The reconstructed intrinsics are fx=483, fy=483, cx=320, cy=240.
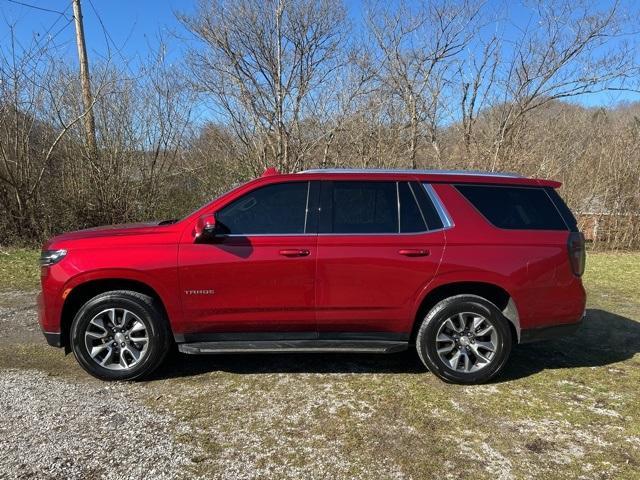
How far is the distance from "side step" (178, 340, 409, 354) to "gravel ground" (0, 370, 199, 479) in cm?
64

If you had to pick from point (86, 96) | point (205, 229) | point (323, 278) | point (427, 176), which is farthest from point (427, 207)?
point (86, 96)

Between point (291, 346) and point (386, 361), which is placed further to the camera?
point (386, 361)

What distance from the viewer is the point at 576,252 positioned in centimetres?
414

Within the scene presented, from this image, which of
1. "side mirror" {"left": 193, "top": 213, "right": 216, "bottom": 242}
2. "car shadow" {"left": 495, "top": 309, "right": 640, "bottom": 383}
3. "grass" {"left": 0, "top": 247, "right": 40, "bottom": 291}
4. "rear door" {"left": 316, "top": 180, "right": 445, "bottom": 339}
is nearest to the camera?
"side mirror" {"left": 193, "top": 213, "right": 216, "bottom": 242}

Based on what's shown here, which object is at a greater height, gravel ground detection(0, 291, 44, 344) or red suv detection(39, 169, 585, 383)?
red suv detection(39, 169, 585, 383)

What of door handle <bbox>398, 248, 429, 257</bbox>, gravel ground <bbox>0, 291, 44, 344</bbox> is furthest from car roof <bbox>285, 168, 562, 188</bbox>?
gravel ground <bbox>0, 291, 44, 344</bbox>

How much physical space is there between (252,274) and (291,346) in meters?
0.69

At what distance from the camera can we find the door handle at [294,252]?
3955 millimetres

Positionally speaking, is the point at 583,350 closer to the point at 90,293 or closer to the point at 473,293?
the point at 473,293

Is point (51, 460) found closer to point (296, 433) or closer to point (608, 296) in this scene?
point (296, 433)

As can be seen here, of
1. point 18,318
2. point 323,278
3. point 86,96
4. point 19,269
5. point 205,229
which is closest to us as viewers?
point 205,229

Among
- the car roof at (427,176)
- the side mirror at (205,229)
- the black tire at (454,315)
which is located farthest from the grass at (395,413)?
the car roof at (427,176)

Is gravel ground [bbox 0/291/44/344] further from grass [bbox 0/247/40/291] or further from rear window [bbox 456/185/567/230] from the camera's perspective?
rear window [bbox 456/185/567/230]

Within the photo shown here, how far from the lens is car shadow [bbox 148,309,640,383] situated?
14.5 ft
